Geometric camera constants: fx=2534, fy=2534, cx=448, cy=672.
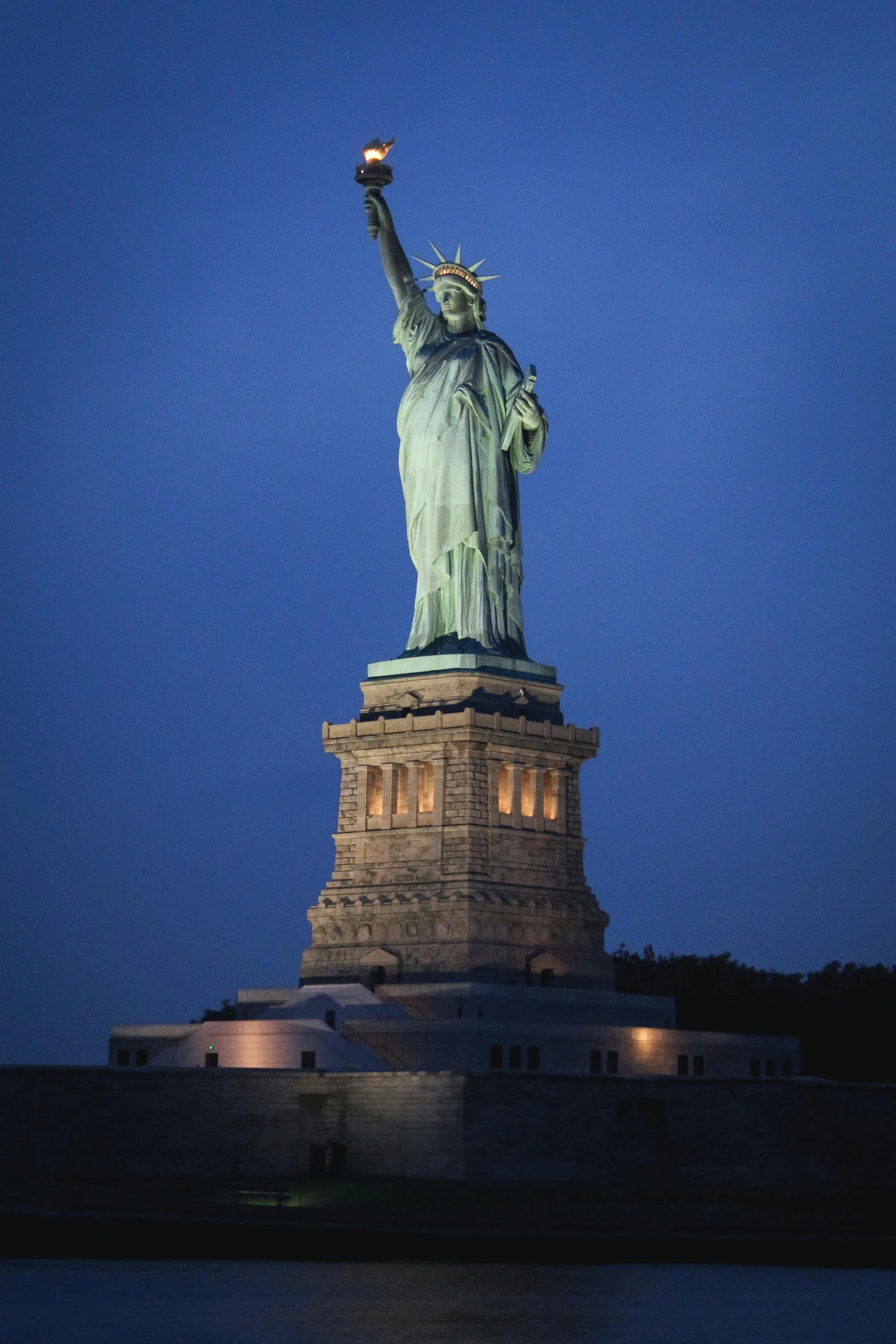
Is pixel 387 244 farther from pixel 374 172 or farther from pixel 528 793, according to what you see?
pixel 528 793

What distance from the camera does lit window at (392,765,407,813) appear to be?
5547 centimetres

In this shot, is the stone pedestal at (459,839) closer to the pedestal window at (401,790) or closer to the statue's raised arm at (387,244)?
the pedestal window at (401,790)

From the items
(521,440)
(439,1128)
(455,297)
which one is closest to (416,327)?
(455,297)

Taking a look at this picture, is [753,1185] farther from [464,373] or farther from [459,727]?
[464,373]

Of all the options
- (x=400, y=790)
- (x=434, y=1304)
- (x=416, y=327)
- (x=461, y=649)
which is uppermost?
(x=416, y=327)

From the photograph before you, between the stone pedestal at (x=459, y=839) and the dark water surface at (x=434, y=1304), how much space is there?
51.9 ft

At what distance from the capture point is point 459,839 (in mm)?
53906

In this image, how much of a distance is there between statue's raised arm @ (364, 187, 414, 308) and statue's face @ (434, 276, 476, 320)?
2.48ft

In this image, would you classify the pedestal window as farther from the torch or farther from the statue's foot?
the torch

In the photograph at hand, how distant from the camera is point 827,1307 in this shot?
33.9m

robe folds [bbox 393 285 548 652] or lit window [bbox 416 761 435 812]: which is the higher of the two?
robe folds [bbox 393 285 548 652]

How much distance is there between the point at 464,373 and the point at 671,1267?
2497 cm

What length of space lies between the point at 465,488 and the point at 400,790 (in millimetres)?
6947

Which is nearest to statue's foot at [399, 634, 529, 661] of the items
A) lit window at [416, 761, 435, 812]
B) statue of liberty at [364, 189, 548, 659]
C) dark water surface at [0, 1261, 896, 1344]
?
statue of liberty at [364, 189, 548, 659]
